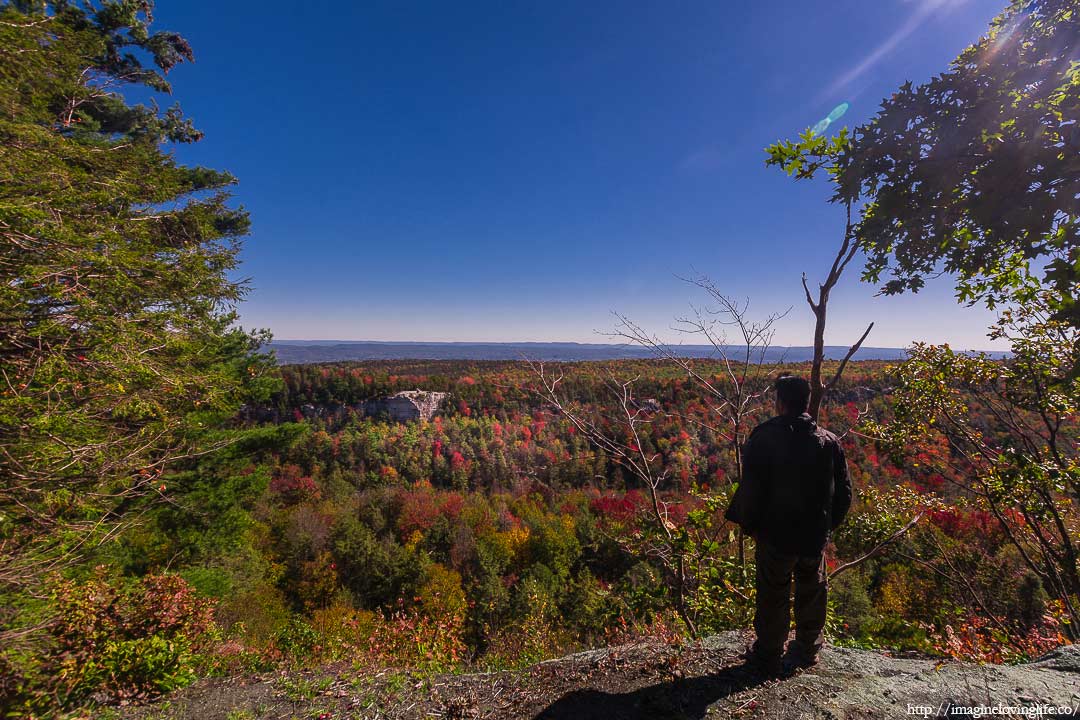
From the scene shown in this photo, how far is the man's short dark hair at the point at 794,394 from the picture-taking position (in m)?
2.58

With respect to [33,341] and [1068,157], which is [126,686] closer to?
[33,341]

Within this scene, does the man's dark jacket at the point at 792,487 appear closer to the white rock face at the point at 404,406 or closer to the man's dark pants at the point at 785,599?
the man's dark pants at the point at 785,599

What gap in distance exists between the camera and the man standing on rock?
8.20 feet

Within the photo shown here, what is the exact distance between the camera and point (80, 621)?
479 centimetres

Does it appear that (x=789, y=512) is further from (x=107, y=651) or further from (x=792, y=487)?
(x=107, y=651)

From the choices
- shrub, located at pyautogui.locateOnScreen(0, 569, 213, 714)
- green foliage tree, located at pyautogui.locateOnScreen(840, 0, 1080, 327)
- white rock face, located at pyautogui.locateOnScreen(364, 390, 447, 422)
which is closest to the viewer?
green foliage tree, located at pyautogui.locateOnScreen(840, 0, 1080, 327)

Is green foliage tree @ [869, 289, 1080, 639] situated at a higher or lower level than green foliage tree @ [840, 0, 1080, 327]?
lower

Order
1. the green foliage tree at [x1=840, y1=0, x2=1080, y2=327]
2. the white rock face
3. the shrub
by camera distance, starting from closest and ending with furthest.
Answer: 1. the green foliage tree at [x1=840, y1=0, x2=1080, y2=327]
2. the shrub
3. the white rock face

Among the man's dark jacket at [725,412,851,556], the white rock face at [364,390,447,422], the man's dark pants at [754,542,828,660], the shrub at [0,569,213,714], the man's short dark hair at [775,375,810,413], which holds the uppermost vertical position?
the man's short dark hair at [775,375,810,413]

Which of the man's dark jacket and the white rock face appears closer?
the man's dark jacket

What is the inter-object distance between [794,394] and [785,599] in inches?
58.8

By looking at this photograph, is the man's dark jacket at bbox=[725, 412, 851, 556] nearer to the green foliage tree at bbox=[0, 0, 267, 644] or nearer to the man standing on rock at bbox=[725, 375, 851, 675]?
the man standing on rock at bbox=[725, 375, 851, 675]

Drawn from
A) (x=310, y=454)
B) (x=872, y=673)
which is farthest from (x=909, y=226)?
(x=310, y=454)

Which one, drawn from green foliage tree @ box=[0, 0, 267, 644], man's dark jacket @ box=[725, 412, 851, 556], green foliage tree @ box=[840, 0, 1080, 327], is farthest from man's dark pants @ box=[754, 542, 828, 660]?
green foliage tree @ box=[0, 0, 267, 644]
